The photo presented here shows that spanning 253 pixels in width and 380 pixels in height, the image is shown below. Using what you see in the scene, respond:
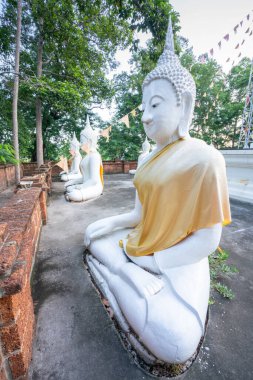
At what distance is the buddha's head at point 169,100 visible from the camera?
1492 mm

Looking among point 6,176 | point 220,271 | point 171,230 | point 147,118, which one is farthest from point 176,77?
point 6,176

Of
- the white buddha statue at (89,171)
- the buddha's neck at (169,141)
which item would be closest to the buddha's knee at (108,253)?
the buddha's neck at (169,141)

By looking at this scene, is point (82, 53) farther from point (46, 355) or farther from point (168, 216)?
point (46, 355)

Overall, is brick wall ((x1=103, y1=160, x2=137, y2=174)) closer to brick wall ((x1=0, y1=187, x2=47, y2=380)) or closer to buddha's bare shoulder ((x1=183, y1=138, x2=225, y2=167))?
buddha's bare shoulder ((x1=183, y1=138, x2=225, y2=167))

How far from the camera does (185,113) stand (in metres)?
1.56

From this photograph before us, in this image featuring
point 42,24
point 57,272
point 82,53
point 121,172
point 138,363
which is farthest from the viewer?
point 121,172

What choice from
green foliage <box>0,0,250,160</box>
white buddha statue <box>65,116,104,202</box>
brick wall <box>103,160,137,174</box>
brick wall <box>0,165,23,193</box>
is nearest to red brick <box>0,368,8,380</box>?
white buddha statue <box>65,116,104,202</box>

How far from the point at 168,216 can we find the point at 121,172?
12797 mm

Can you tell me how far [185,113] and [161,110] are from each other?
0.21 meters

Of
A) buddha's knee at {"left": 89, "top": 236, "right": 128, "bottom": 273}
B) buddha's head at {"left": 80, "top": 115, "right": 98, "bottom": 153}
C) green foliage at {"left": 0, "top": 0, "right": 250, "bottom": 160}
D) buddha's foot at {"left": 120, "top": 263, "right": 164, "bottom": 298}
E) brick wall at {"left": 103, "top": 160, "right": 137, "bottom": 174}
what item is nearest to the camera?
buddha's foot at {"left": 120, "top": 263, "right": 164, "bottom": 298}

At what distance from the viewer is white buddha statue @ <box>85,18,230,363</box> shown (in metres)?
1.31

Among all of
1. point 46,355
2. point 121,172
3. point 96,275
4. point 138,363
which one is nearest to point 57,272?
point 96,275

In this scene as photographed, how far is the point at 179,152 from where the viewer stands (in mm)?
1517

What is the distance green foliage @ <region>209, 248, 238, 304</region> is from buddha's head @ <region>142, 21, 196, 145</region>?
1657 millimetres
